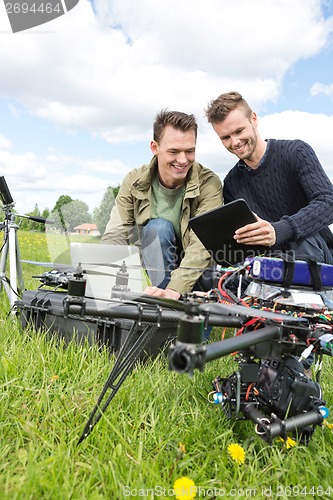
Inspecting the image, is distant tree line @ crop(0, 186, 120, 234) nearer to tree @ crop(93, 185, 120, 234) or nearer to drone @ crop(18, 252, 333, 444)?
tree @ crop(93, 185, 120, 234)

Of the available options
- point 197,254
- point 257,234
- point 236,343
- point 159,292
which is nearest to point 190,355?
point 236,343

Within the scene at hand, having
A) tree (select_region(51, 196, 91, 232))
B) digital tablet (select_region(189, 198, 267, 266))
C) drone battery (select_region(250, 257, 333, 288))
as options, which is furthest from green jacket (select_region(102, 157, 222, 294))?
tree (select_region(51, 196, 91, 232))

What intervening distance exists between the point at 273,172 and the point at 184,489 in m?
A: 2.99

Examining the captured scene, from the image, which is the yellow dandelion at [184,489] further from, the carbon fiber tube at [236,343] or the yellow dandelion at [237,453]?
the carbon fiber tube at [236,343]

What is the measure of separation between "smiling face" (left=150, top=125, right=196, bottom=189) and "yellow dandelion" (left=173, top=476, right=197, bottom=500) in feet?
9.38

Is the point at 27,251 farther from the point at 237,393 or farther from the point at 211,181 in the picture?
the point at 237,393

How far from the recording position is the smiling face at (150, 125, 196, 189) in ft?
13.5

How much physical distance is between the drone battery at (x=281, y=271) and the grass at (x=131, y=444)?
2.82ft

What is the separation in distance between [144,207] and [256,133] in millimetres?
1292

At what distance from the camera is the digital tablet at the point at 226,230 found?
2645 millimetres

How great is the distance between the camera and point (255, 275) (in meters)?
2.53

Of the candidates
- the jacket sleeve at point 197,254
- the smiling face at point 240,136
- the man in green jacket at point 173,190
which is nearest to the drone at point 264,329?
the jacket sleeve at point 197,254

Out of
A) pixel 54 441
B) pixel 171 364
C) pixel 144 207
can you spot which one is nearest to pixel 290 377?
pixel 171 364

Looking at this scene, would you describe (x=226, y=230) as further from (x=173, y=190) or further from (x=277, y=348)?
(x=173, y=190)
